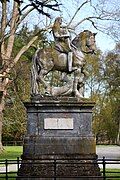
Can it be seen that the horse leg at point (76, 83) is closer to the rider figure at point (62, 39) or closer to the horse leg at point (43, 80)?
the rider figure at point (62, 39)

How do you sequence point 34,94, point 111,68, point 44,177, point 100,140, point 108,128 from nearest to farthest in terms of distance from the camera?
point 44,177 < point 34,94 < point 111,68 < point 108,128 < point 100,140

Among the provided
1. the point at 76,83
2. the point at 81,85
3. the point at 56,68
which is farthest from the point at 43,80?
the point at 81,85

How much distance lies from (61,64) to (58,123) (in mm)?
2310

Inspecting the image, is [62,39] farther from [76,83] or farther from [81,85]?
[81,85]

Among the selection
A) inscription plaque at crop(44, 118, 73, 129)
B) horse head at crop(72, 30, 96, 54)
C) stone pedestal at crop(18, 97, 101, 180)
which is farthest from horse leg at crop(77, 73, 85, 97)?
inscription plaque at crop(44, 118, 73, 129)

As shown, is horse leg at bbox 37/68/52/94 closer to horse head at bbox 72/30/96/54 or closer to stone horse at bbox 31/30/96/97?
stone horse at bbox 31/30/96/97

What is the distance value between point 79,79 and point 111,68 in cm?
4723

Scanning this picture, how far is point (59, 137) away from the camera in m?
17.4

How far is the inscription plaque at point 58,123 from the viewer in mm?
17500

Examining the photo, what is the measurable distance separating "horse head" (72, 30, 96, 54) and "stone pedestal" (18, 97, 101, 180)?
2.25m

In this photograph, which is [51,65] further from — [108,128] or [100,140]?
[100,140]

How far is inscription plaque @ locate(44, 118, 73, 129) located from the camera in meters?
17.5

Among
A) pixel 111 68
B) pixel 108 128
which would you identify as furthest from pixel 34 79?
pixel 108 128

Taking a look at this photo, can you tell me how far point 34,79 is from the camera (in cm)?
1842
